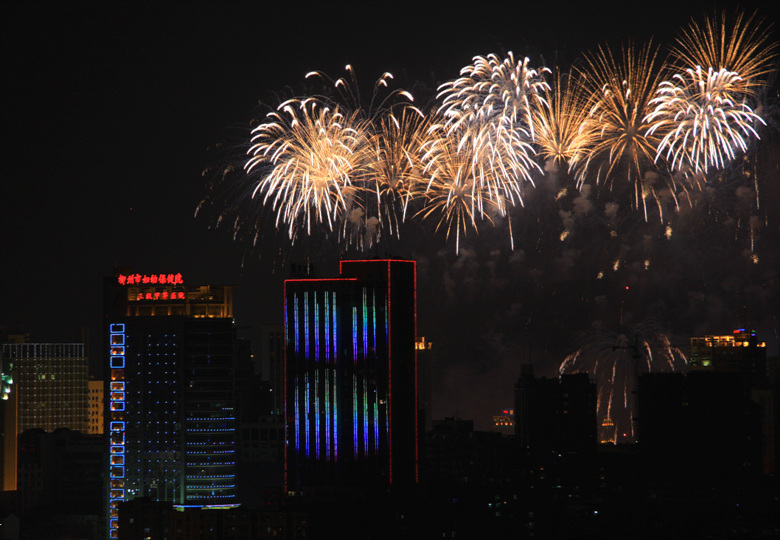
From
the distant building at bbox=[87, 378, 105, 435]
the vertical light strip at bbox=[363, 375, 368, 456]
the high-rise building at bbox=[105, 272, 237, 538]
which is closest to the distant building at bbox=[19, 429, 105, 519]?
the high-rise building at bbox=[105, 272, 237, 538]

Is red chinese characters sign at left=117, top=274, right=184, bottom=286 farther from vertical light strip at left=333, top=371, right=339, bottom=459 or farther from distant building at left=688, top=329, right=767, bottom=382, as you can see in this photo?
distant building at left=688, top=329, right=767, bottom=382

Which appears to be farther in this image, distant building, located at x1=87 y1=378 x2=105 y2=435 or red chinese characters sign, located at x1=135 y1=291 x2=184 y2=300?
distant building, located at x1=87 y1=378 x2=105 y2=435

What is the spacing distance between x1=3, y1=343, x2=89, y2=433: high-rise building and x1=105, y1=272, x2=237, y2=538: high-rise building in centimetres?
3706

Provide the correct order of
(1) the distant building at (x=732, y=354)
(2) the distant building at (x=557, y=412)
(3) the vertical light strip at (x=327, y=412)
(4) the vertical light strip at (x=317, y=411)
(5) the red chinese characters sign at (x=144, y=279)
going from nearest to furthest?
(3) the vertical light strip at (x=327, y=412) → (4) the vertical light strip at (x=317, y=411) → (1) the distant building at (x=732, y=354) → (2) the distant building at (x=557, y=412) → (5) the red chinese characters sign at (x=144, y=279)

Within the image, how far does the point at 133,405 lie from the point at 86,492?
71.2 feet

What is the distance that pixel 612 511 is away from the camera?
69.5 m

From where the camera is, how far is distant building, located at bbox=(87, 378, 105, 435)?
452 ft

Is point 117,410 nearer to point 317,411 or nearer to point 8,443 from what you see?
point 8,443

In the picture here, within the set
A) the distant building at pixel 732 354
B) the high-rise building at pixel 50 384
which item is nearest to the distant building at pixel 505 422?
the distant building at pixel 732 354

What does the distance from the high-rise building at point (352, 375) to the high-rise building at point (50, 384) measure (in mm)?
58546

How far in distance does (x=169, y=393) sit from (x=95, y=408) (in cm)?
4455

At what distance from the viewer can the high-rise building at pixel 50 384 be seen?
436ft

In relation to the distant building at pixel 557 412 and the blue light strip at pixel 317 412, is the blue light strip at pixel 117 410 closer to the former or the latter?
the blue light strip at pixel 317 412

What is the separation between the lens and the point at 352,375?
8038cm
